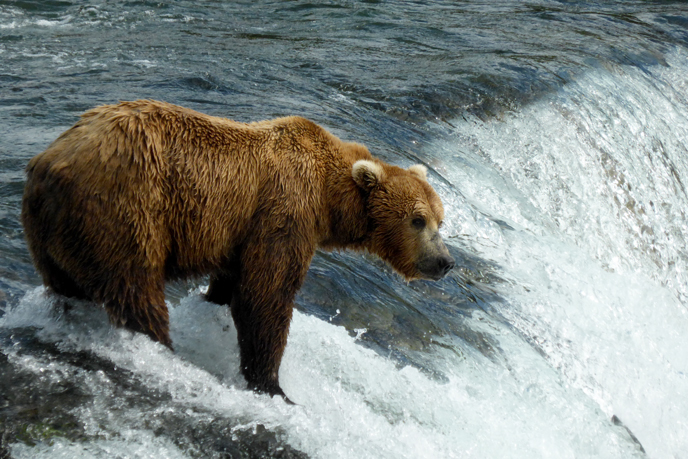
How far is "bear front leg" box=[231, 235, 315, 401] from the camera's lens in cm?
416

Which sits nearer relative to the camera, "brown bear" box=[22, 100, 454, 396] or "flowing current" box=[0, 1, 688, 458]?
"brown bear" box=[22, 100, 454, 396]

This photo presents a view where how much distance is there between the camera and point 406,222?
187 inches

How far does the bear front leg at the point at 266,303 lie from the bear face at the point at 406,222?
59 centimetres

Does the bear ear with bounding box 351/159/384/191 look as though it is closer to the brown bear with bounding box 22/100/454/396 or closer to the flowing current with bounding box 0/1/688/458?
the brown bear with bounding box 22/100/454/396

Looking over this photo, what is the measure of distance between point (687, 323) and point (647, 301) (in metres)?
0.72

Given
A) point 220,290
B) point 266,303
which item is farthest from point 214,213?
point 220,290

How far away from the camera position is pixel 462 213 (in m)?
7.59

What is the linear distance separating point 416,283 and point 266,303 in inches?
106

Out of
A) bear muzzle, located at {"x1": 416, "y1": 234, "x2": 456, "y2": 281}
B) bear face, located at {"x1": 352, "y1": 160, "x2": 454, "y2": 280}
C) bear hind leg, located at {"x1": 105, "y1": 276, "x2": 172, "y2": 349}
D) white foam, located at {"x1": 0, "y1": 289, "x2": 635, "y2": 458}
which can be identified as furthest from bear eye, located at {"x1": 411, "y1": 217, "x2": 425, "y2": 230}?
bear hind leg, located at {"x1": 105, "y1": 276, "x2": 172, "y2": 349}

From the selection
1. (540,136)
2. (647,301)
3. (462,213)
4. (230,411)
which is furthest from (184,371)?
(540,136)

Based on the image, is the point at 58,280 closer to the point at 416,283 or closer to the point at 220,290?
the point at 220,290

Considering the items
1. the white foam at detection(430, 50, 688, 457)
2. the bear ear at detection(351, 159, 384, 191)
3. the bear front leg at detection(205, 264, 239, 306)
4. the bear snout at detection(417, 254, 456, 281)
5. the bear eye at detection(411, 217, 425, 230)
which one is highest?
the bear ear at detection(351, 159, 384, 191)

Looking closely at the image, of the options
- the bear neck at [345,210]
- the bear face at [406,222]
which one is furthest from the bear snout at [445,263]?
the bear neck at [345,210]

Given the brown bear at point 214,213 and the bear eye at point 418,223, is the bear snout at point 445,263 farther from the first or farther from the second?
the bear eye at point 418,223
